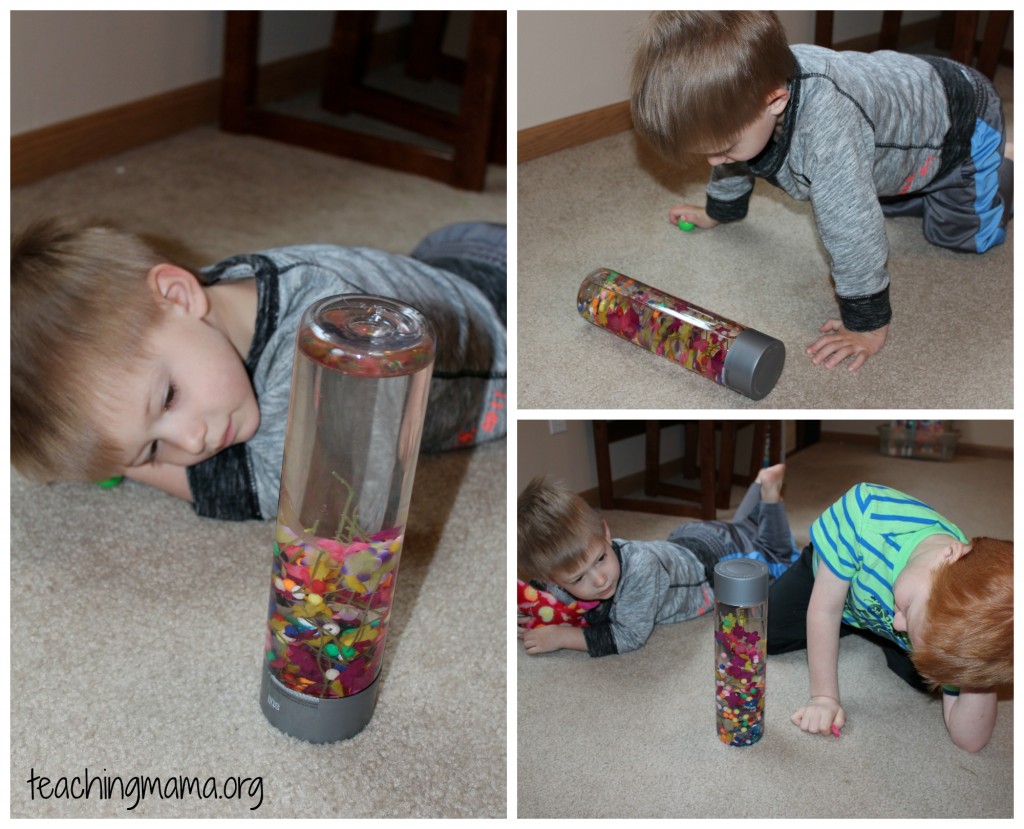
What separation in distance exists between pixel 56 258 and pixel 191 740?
19.7 inches

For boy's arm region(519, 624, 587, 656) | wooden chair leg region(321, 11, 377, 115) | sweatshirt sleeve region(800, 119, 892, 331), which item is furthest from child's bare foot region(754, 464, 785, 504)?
wooden chair leg region(321, 11, 377, 115)

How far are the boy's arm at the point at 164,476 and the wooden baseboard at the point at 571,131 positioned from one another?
678 millimetres

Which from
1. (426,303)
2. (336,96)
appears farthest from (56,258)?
(336,96)

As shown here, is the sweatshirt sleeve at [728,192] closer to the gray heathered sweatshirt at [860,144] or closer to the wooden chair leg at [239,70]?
the gray heathered sweatshirt at [860,144]

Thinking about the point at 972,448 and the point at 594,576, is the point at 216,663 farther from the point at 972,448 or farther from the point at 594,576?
the point at 972,448

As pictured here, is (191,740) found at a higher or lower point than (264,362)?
lower

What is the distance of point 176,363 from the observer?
3.45ft

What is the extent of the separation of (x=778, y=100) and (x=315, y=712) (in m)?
0.77

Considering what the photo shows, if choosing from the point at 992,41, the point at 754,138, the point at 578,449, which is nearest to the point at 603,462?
the point at 578,449

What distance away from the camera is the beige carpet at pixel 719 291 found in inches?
43.8

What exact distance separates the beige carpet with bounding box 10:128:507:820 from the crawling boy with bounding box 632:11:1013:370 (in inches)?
18.4

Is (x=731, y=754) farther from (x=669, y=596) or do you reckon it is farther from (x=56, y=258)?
(x=56, y=258)

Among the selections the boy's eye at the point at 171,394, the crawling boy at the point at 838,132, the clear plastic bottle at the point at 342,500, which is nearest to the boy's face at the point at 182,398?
the boy's eye at the point at 171,394

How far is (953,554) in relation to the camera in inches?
37.7
